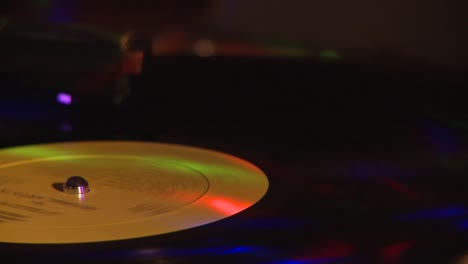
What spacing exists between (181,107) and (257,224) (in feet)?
1.25

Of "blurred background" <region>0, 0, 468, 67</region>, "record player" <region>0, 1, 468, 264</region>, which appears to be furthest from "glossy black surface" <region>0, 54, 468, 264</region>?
"blurred background" <region>0, 0, 468, 67</region>

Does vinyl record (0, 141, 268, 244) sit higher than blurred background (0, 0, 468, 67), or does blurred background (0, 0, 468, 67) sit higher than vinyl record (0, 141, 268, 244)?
blurred background (0, 0, 468, 67)

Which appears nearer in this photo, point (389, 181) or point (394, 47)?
point (389, 181)

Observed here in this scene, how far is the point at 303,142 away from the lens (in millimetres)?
683

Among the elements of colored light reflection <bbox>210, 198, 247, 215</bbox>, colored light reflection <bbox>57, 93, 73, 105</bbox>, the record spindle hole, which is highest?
colored light reflection <bbox>57, 93, 73, 105</bbox>

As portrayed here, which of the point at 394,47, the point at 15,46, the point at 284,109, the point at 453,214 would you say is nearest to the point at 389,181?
the point at 453,214

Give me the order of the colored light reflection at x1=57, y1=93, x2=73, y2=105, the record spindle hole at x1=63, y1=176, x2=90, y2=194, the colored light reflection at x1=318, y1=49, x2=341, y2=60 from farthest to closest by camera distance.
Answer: the colored light reflection at x1=318, y1=49, x2=341, y2=60 → the colored light reflection at x1=57, y1=93, x2=73, y2=105 → the record spindle hole at x1=63, y1=176, x2=90, y2=194

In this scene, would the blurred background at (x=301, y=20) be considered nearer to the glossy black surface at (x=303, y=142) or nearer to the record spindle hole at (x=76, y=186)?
the glossy black surface at (x=303, y=142)

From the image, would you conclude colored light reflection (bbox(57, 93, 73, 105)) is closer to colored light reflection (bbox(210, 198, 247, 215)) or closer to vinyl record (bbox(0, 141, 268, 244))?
vinyl record (bbox(0, 141, 268, 244))

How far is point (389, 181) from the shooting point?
1.78 feet

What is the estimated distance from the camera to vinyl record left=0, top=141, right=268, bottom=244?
1.42 feet

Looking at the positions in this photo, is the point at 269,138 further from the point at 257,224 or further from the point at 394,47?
the point at 394,47

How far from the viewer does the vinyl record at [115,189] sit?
1.42 ft

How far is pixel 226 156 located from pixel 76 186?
162 millimetres
